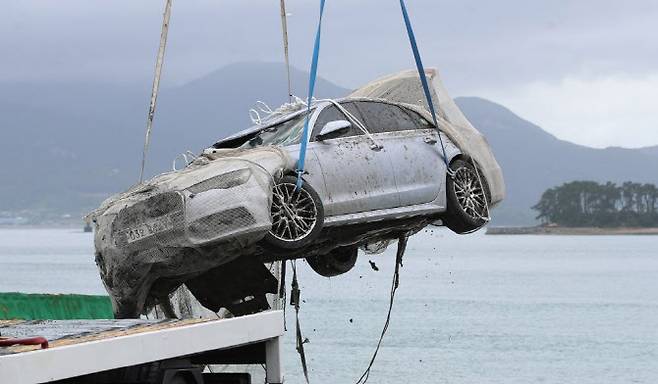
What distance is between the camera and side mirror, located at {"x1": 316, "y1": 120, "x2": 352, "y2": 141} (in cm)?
1312

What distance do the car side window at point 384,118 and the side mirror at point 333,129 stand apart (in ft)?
1.69

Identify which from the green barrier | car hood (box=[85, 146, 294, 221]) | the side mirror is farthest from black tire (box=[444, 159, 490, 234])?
the green barrier

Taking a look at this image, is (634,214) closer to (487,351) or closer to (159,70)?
(487,351)

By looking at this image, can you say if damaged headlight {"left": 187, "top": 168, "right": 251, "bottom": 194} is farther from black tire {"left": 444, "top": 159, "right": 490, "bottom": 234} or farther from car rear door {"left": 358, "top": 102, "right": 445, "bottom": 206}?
black tire {"left": 444, "top": 159, "right": 490, "bottom": 234}

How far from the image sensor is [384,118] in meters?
14.0

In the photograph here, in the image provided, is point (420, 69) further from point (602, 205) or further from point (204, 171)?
point (602, 205)

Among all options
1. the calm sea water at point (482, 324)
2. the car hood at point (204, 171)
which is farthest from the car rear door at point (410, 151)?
the calm sea water at point (482, 324)

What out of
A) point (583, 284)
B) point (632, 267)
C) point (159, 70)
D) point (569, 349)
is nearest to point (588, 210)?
point (632, 267)

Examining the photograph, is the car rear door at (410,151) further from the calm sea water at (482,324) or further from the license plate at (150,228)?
the calm sea water at (482,324)

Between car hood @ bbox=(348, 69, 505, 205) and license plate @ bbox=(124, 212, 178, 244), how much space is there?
127 inches

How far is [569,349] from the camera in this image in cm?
5450

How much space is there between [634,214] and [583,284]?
75.3 m

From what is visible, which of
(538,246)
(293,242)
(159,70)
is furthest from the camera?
(538,246)

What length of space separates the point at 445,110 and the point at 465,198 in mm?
1144
